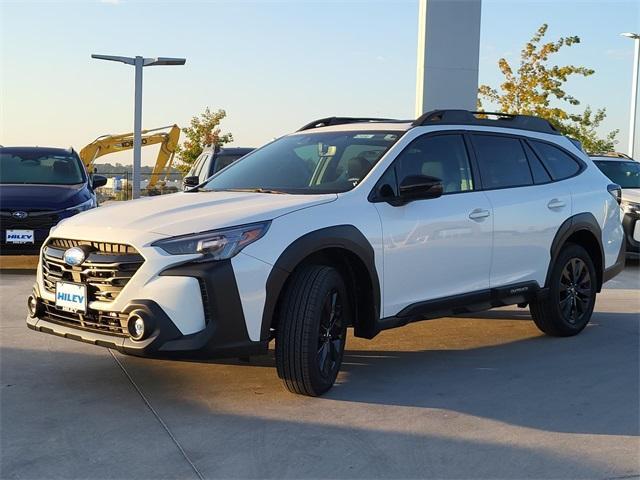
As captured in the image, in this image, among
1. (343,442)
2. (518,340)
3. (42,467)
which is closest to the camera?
(42,467)

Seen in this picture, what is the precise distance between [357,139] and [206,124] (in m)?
36.6

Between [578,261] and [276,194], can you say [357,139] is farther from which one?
[578,261]

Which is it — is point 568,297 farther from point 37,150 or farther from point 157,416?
point 37,150

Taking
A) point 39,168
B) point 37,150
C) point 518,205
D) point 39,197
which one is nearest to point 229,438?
point 518,205

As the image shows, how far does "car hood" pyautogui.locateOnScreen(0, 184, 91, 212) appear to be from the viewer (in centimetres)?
966

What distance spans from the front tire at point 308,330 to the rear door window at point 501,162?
1.81 meters

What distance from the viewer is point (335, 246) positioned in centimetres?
481

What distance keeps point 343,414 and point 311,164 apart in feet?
6.20

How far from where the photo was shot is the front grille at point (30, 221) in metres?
9.54

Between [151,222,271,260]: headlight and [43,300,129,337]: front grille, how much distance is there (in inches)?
18.6

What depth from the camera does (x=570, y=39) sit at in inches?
1190

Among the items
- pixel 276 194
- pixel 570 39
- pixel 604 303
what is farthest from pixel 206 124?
pixel 276 194

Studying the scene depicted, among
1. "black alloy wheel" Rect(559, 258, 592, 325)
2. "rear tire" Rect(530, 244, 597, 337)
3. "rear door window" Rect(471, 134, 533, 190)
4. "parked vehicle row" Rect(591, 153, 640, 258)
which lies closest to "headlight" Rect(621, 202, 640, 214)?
"parked vehicle row" Rect(591, 153, 640, 258)

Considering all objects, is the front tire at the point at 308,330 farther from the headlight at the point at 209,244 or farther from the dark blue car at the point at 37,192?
the dark blue car at the point at 37,192
